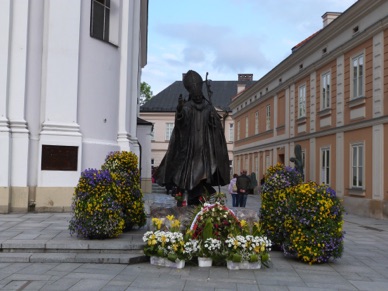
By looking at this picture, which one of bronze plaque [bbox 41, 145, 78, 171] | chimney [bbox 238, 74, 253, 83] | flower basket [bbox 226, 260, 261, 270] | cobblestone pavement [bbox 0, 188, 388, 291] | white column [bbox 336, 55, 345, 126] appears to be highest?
chimney [bbox 238, 74, 253, 83]

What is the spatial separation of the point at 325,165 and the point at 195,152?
1644cm

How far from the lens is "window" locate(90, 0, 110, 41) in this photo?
599 inches

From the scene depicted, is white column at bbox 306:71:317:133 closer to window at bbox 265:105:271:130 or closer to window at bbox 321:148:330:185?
window at bbox 321:148:330:185

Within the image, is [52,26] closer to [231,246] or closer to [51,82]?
[51,82]

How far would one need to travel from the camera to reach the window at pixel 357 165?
63.4 feet

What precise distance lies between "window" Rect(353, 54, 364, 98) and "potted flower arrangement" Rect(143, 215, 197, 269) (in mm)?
14186

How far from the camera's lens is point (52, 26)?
14062 mm

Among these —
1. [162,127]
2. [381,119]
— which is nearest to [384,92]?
[381,119]

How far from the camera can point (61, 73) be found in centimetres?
1405

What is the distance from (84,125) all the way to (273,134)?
2062 cm

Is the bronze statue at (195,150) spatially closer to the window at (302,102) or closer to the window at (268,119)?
the window at (302,102)

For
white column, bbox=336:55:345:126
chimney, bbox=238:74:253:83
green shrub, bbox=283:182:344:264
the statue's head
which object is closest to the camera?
green shrub, bbox=283:182:344:264

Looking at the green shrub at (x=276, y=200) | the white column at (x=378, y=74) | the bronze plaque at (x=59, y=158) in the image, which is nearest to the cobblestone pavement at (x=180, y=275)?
the green shrub at (x=276, y=200)

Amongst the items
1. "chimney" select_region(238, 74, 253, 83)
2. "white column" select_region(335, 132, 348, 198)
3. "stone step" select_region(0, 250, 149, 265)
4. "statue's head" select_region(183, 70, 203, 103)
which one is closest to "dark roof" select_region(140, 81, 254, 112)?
"chimney" select_region(238, 74, 253, 83)
